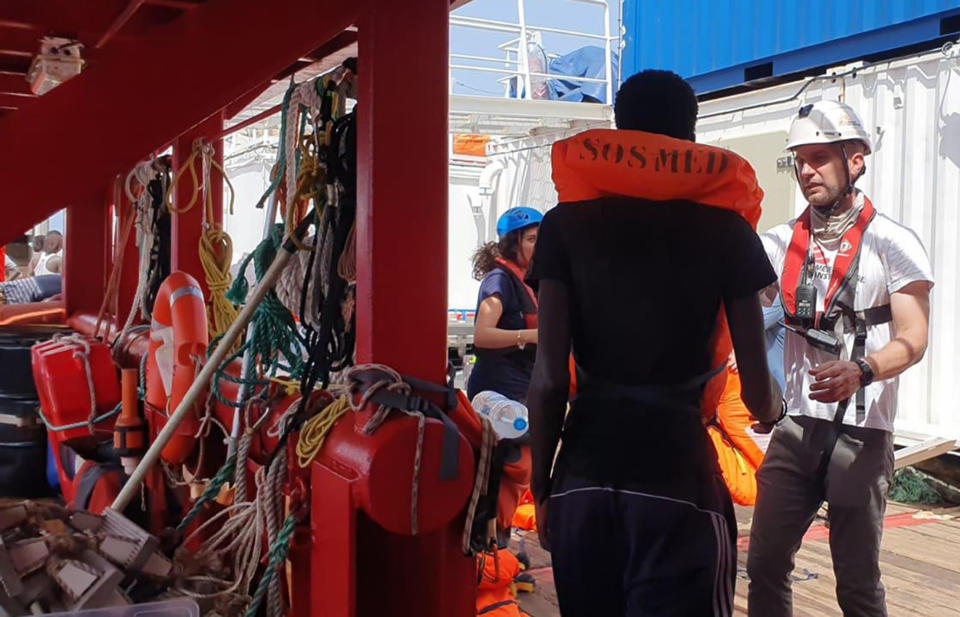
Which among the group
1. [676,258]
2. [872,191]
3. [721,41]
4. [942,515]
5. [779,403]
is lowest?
[942,515]

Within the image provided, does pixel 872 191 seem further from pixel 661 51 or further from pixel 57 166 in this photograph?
pixel 57 166

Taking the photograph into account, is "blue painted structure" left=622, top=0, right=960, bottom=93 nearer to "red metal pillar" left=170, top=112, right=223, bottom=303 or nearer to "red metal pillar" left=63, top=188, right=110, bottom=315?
"red metal pillar" left=170, top=112, right=223, bottom=303

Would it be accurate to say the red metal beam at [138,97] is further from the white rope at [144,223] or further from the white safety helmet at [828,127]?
the white rope at [144,223]

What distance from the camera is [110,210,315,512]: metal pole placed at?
2.70 meters

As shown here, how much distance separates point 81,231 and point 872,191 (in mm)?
6236

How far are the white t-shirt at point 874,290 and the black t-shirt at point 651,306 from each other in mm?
1059

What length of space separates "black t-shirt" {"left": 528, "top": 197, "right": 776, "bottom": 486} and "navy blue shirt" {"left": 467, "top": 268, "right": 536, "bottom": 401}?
2.73 m

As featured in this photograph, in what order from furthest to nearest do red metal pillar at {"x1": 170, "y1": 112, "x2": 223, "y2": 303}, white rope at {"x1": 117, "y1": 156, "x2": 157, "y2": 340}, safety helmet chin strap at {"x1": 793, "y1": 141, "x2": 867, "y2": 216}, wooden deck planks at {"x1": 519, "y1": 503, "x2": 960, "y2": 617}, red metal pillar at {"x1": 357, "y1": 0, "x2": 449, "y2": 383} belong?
white rope at {"x1": 117, "y1": 156, "x2": 157, "y2": 340}
red metal pillar at {"x1": 170, "y1": 112, "x2": 223, "y2": 303}
wooden deck planks at {"x1": 519, "y1": 503, "x2": 960, "y2": 617}
safety helmet chin strap at {"x1": 793, "y1": 141, "x2": 867, "y2": 216}
red metal pillar at {"x1": 357, "y1": 0, "x2": 449, "y2": 383}

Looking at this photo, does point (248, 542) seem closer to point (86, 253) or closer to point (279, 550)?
point (279, 550)

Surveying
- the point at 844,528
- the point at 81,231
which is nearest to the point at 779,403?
Answer: the point at 844,528

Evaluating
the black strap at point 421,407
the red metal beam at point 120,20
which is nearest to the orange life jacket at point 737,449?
the black strap at point 421,407

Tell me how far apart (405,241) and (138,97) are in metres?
1.04

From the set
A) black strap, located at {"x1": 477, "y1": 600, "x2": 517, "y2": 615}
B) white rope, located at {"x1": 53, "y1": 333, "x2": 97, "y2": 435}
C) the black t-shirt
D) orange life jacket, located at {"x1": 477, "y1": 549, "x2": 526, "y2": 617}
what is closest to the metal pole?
the black t-shirt

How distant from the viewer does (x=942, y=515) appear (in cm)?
628
